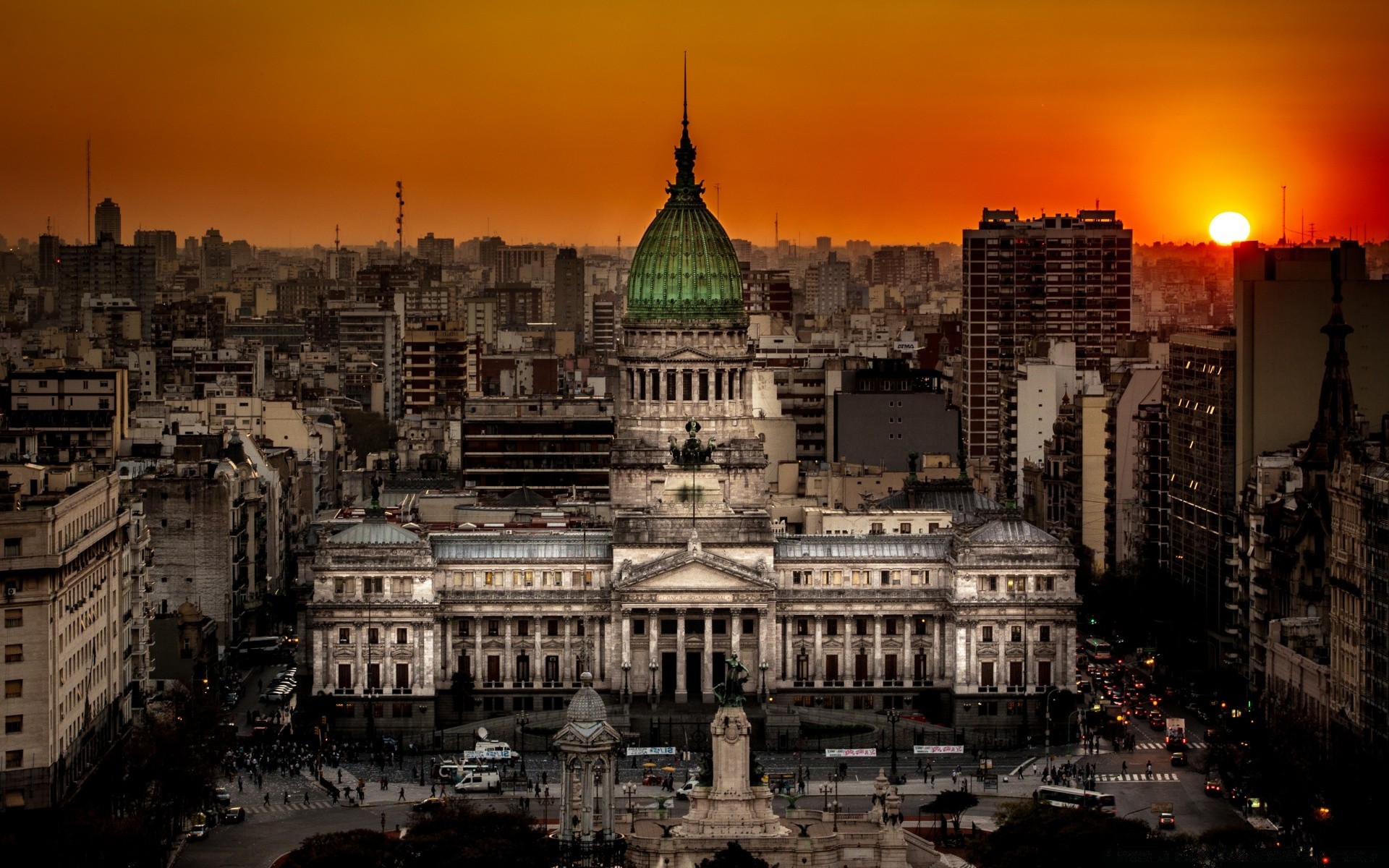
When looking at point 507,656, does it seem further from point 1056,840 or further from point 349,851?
point 1056,840

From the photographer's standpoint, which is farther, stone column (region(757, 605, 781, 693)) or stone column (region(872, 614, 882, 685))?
stone column (region(872, 614, 882, 685))

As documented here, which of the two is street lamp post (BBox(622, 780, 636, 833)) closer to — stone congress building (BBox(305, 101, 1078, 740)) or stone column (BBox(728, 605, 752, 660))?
stone congress building (BBox(305, 101, 1078, 740))

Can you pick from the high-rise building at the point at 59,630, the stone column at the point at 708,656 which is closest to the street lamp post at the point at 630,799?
the high-rise building at the point at 59,630

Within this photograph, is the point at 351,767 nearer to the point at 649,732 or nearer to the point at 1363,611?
the point at 649,732

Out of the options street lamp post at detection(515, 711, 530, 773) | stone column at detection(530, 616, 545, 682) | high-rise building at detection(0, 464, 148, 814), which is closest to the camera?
high-rise building at detection(0, 464, 148, 814)

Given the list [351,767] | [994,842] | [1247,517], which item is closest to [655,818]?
[994,842]

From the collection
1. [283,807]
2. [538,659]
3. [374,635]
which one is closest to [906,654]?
[538,659]

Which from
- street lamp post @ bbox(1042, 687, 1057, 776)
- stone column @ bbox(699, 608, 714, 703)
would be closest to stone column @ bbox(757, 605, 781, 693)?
stone column @ bbox(699, 608, 714, 703)
